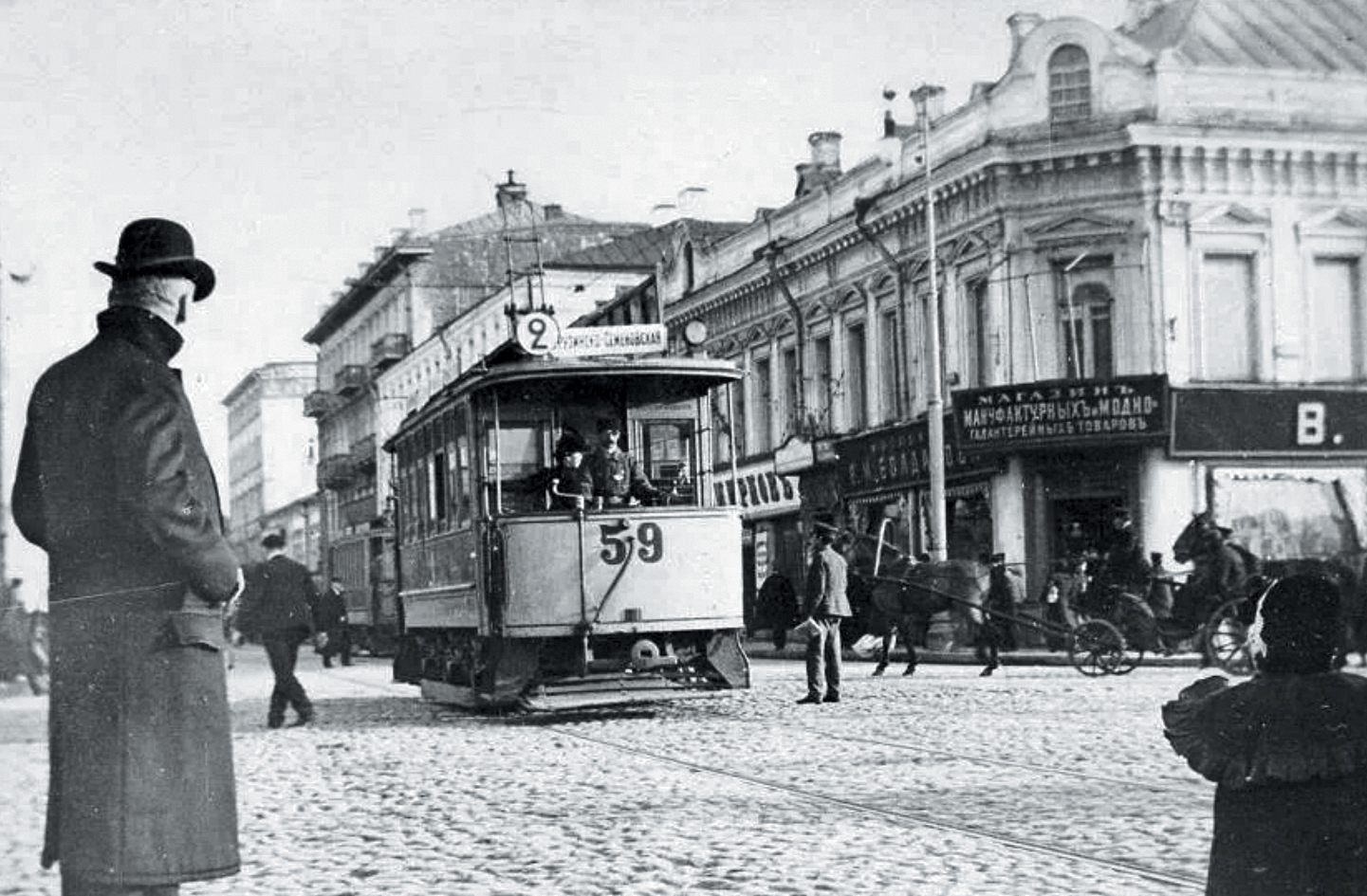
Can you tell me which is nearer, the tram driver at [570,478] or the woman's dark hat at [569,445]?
the tram driver at [570,478]

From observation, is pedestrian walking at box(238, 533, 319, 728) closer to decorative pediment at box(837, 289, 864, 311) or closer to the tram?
the tram

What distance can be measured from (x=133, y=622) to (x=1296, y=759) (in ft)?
7.82

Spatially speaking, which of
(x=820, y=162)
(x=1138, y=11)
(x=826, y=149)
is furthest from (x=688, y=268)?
(x=1138, y=11)

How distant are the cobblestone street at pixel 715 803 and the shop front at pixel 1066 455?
1235 cm

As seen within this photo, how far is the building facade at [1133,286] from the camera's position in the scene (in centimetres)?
2506

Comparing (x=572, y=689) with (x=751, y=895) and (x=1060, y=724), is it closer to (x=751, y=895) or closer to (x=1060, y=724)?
(x=1060, y=724)

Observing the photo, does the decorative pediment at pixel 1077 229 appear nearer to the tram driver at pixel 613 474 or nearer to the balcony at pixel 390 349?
the tram driver at pixel 613 474

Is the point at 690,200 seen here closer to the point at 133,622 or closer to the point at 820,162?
the point at 820,162

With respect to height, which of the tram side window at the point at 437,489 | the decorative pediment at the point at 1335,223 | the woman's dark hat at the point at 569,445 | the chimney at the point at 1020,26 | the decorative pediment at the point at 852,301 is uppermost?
the chimney at the point at 1020,26

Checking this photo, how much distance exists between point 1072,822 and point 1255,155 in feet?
65.9

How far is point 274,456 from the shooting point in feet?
269

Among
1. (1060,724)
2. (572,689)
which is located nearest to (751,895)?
(1060,724)

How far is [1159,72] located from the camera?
2783 cm

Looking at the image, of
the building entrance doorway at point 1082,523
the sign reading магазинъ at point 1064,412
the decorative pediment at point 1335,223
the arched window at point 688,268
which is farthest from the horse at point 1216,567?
the arched window at point 688,268
